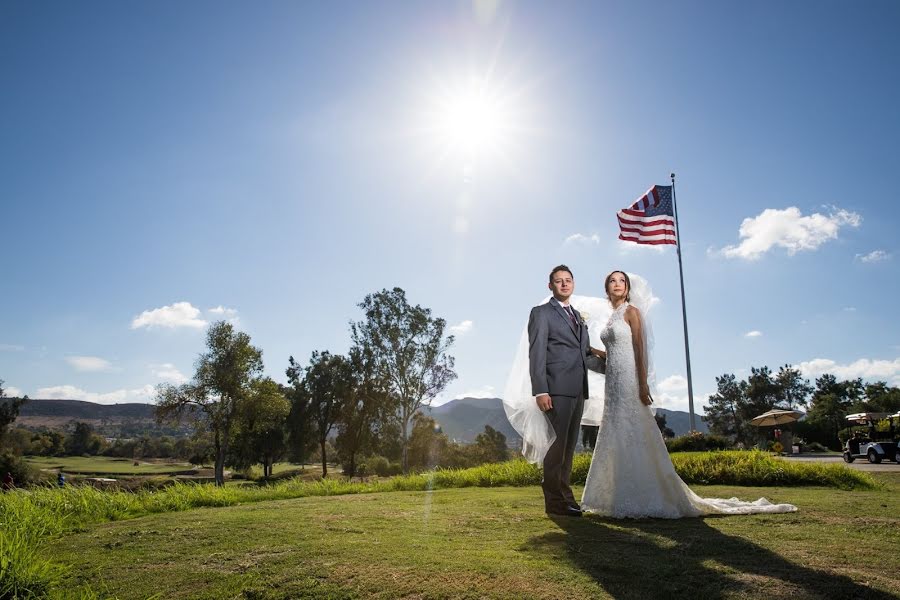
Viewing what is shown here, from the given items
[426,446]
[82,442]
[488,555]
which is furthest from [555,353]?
[82,442]

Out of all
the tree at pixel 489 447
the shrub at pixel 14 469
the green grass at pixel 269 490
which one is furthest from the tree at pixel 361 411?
the green grass at pixel 269 490

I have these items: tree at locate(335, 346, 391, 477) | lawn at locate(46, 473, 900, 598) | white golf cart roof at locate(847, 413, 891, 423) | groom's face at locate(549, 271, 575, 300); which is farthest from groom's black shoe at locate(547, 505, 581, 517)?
tree at locate(335, 346, 391, 477)

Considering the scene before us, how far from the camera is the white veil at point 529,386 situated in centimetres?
590

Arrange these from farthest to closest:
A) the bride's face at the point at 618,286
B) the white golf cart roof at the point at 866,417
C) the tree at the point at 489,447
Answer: the tree at the point at 489,447 → the white golf cart roof at the point at 866,417 → the bride's face at the point at 618,286

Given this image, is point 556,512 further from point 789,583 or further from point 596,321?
point 789,583

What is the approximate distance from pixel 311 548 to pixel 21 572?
168 cm

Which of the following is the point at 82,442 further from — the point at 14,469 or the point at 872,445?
the point at 872,445

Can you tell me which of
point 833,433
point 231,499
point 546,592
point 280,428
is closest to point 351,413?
point 280,428

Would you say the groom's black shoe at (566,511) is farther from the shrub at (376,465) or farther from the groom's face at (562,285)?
the shrub at (376,465)

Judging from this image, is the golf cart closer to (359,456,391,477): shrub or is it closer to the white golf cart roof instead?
the white golf cart roof

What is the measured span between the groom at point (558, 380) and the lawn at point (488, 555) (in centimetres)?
54

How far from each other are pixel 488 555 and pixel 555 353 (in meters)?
2.84

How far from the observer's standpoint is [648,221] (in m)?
18.7

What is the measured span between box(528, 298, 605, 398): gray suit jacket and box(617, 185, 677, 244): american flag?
43.0ft
